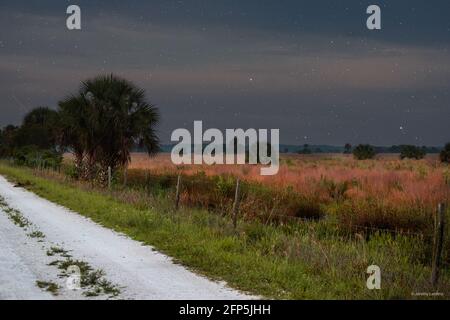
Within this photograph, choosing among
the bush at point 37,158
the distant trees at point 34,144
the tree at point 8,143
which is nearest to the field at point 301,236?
the bush at point 37,158

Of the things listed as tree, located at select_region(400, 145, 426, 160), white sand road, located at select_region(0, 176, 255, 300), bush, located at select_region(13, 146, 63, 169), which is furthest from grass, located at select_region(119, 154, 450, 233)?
tree, located at select_region(400, 145, 426, 160)

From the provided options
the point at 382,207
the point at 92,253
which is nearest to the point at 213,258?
the point at 92,253

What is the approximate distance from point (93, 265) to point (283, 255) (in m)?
3.53

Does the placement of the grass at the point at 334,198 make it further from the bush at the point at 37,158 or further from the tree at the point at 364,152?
the tree at the point at 364,152

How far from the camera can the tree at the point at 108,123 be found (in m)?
28.2

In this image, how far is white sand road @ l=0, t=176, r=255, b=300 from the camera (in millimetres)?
7913

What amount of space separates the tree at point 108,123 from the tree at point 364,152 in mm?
58455

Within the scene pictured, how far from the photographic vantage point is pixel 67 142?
30172mm

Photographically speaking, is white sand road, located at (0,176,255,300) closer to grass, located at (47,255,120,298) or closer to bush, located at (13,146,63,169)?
grass, located at (47,255,120,298)

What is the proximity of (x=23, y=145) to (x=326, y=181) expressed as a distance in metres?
46.1

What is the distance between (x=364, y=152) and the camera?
272 ft

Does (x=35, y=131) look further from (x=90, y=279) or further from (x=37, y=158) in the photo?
(x=90, y=279)

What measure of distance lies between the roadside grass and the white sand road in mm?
444
